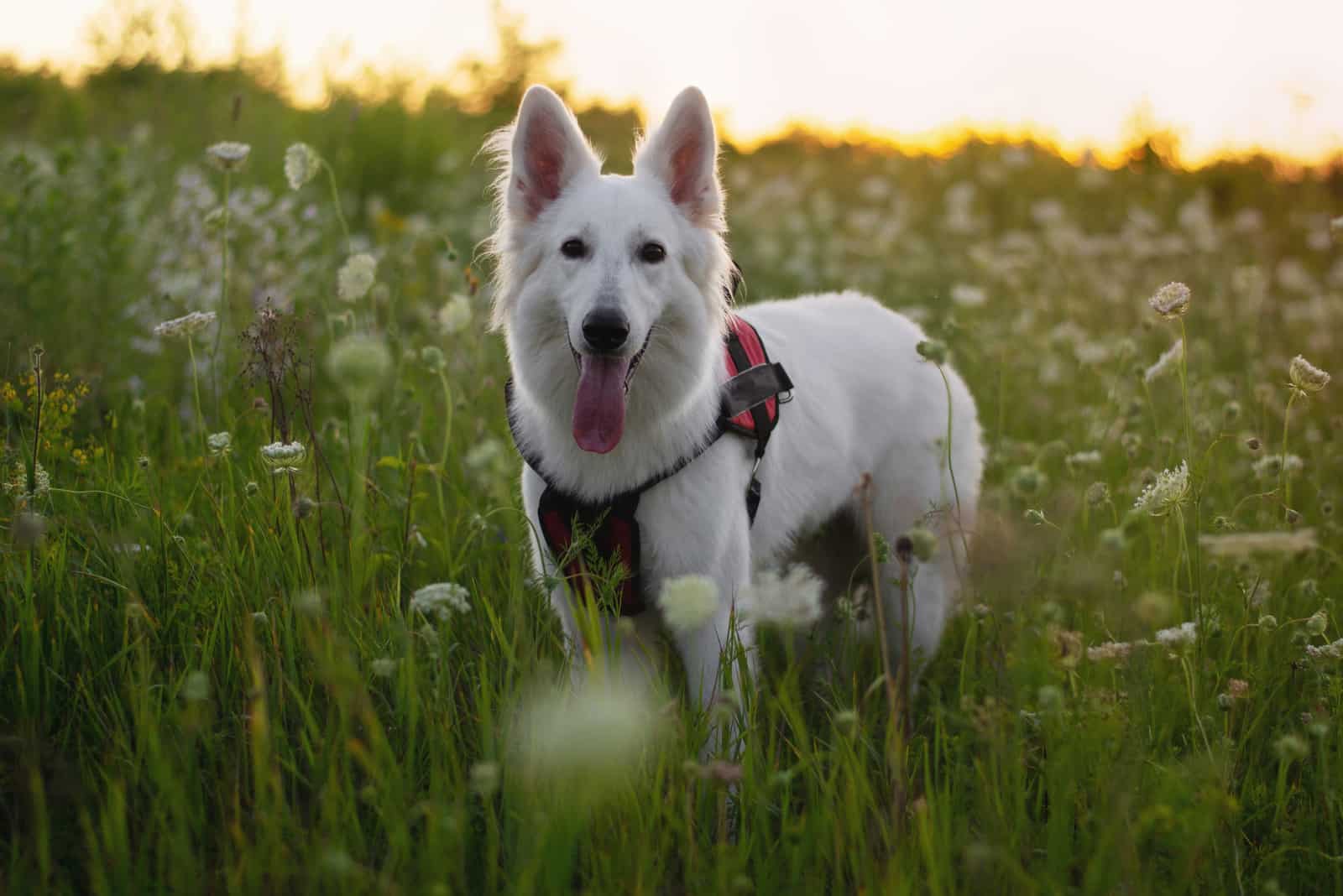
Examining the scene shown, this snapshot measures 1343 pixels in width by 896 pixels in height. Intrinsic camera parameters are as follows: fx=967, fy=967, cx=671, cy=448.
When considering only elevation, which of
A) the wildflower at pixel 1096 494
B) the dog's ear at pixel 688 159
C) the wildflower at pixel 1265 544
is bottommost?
the wildflower at pixel 1096 494

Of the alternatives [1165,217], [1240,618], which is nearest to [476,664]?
[1240,618]

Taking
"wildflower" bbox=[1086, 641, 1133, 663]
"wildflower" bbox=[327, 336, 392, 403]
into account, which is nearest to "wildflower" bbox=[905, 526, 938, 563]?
"wildflower" bbox=[1086, 641, 1133, 663]

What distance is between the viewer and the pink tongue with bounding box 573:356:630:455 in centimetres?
274

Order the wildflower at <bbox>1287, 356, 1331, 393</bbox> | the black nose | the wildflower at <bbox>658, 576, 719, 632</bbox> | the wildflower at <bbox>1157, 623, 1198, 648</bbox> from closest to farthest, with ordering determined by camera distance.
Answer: the wildflower at <bbox>658, 576, 719, 632</bbox> < the wildflower at <bbox>1157, 623, 1198, 648</bbox> < the wildflower at <bbox>1287, 356, 1331, 393</bbox> < the black nose

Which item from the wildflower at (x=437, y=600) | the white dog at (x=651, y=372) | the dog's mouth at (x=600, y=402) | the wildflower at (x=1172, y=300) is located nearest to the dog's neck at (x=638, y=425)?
the white dog at (x=651, y=372)

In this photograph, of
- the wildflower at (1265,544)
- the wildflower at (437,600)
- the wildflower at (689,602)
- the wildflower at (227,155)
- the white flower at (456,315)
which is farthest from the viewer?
the white flower at (456,315)

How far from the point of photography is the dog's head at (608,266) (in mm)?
2748

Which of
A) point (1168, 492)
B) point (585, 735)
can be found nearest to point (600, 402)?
point (585, 735)

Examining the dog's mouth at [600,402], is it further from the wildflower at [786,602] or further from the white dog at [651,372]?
the wildflower at [786,602]

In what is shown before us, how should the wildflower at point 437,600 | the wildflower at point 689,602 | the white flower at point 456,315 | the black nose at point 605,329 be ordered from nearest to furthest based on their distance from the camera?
the wildflower at point 689,602 < the wildflower at point 437,600 < the black nose at point 605,329 < the white flower at point 456,315

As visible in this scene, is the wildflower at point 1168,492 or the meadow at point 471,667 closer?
the meadow at point 471,667

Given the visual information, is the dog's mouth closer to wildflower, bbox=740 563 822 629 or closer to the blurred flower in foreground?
the blurred flower in foreground

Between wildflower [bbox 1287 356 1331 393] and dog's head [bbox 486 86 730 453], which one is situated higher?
dog's head [bbox 486 86 730 453]

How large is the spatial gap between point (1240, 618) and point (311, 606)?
272cm
